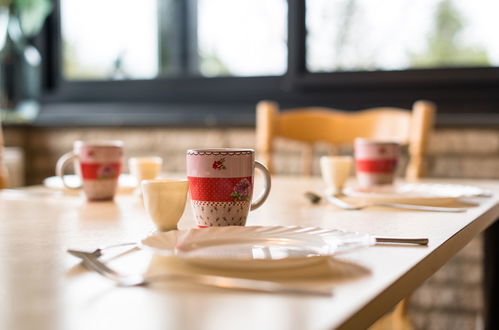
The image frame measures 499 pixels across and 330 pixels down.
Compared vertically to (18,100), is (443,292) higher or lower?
lower

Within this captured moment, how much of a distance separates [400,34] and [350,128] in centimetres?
70

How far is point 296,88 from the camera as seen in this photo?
2289 mm

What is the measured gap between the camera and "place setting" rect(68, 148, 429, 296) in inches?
18.7

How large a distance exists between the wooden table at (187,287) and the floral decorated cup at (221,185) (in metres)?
0.07

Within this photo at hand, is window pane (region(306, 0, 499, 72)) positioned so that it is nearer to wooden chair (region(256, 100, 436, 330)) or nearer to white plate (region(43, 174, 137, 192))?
wooden chair (region(256, 100, 436, 330))

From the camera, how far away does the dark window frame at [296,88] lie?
2.07 m

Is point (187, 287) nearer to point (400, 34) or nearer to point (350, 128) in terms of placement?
point (350, 128)

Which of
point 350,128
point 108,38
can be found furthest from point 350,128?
point 108,38

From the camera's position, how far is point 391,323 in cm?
126

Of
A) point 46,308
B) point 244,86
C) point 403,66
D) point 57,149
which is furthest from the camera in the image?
point 57,149

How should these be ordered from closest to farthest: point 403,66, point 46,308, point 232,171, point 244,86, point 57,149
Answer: point 46,308
point 232,171
point 403,66
point 244,86
point 57,149

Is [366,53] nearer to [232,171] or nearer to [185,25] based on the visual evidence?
[185,25]

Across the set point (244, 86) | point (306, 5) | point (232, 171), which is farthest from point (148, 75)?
point (232, 171)

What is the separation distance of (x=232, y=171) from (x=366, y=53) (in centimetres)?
170
